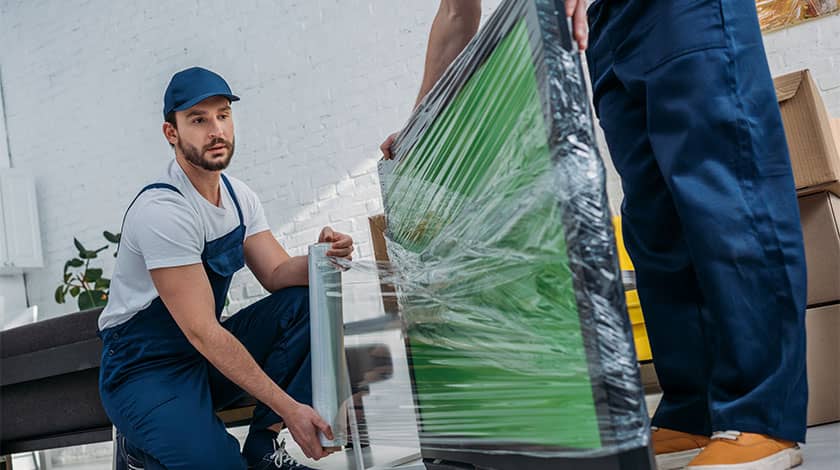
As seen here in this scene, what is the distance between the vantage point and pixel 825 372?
1.57 meters

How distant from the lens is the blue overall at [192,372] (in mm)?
1589

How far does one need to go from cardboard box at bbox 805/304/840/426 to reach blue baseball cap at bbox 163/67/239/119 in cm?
138

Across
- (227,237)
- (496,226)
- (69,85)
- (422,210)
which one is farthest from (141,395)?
(69,85)

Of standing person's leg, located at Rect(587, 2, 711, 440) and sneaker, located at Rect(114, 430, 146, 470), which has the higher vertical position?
standing person's leg, located at Rect(587, 2, 711, 440)

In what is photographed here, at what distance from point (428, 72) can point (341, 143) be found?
2.93 meters

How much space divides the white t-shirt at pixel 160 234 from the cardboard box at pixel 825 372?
4.27ft

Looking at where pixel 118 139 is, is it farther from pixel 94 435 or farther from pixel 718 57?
pixel 718 57

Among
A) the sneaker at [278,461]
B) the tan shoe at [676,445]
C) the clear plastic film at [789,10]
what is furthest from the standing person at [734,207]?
the clear plastic film at [789,10]

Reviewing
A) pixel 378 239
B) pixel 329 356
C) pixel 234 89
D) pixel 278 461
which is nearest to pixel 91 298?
pixel 234 89

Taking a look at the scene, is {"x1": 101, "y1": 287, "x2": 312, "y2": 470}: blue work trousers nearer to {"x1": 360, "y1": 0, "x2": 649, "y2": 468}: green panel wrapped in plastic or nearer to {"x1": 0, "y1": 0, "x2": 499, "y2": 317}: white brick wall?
{"x1": 360, "y1": 0, "x2": 649, "y2": 468}: green panel wrapped in plastic

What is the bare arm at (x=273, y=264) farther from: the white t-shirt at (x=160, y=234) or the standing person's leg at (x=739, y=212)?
the standing person's leg at (x=739, y=212)

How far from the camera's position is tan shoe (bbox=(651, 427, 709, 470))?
114 cm

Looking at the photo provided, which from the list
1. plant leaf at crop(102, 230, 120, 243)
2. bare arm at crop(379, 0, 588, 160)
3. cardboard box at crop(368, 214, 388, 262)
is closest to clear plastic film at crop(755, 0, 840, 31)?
cardboard box at crop(368, 214, 388, 262)

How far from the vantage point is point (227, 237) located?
176 centimetres
